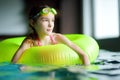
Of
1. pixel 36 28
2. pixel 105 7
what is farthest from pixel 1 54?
pixel 105 7

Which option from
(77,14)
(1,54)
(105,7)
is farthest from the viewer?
(77,14)

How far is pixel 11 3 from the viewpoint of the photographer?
30.0ft

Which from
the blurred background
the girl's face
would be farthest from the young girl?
the blurred background

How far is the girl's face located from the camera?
326 cm

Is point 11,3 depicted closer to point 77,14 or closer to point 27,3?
point 27,3

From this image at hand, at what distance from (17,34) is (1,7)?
89 centimetres

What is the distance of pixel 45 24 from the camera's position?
329cm

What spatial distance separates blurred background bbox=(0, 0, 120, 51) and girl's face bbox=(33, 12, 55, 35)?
4905 millimetres

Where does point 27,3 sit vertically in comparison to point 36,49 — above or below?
above

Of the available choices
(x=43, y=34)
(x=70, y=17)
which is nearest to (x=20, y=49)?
(x=43, y=34)

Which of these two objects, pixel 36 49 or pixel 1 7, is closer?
pixel 36 49

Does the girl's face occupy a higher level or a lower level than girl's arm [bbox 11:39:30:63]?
higher

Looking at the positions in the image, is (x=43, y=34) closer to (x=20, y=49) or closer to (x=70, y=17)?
(x=20, y=49)

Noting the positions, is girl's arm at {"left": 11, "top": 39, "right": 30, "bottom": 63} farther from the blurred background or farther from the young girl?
the blurred background
